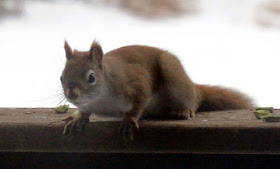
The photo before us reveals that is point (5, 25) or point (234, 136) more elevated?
point (5, 25)

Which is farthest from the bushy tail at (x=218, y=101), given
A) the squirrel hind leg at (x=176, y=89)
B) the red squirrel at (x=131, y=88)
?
the squirrel hind leg at (x=176, y=89)

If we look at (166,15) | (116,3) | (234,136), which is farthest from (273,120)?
(116,3)

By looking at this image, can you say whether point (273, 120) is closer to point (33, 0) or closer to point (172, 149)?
point (172, 149)

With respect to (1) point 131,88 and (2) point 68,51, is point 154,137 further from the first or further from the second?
(2) point 68,51

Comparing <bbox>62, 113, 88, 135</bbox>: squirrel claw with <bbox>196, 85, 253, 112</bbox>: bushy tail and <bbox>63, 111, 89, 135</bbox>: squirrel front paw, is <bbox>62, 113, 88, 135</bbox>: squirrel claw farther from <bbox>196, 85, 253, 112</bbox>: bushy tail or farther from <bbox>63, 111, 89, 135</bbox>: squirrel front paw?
A: <bbox>196, 85, 253, 112</bbox>: bushy tail

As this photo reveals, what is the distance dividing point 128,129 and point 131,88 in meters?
0.17

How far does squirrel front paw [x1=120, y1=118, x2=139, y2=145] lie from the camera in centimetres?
126

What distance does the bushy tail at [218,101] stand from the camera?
1.72 metres

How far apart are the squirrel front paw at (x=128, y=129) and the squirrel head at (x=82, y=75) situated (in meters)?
0.12

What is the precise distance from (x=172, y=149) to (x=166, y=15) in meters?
0.51

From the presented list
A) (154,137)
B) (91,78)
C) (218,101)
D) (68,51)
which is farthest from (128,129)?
(218,101)

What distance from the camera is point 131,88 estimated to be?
1.40 metres

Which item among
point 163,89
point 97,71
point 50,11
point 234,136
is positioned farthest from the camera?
point 50,11

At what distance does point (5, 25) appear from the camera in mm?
1672
